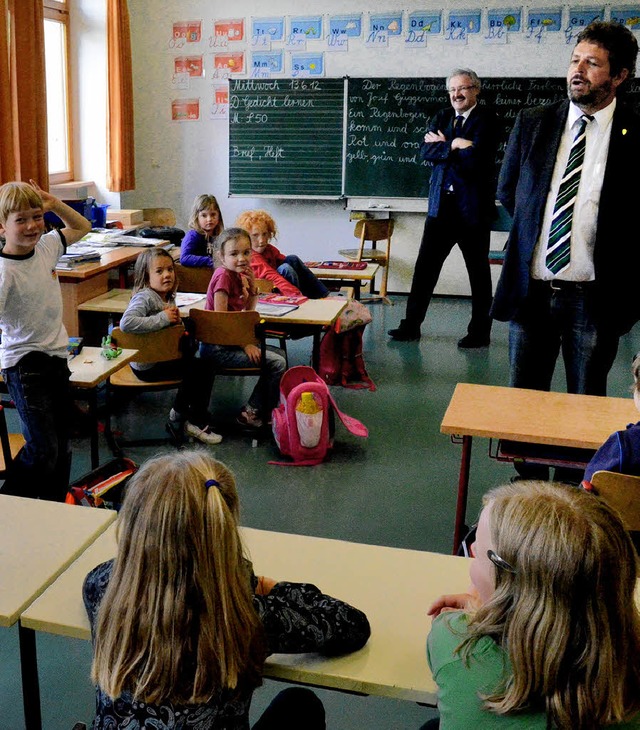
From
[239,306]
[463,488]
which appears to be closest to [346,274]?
[239,306]

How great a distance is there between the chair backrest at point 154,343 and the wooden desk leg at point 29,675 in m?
2.09

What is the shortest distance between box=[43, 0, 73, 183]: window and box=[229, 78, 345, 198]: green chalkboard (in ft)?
4.72

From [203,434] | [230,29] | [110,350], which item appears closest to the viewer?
[110,350]

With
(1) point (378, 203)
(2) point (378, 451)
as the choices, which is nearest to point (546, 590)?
(2) point (378, 451)

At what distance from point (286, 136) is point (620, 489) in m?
6.08

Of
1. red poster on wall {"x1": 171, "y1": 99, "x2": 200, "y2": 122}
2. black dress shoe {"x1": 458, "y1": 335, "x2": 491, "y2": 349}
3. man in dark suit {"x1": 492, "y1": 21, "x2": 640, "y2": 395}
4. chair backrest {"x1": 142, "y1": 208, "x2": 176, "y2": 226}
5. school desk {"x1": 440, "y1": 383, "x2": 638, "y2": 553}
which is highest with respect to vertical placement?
red poster on wall {"x1": 171, "y1": 99, "x2": 200, "y2": 122}

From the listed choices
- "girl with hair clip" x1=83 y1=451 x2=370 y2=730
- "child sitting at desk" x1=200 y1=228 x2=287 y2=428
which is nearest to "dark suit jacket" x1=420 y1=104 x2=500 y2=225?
"child sitting at desk" x1=200 y1=228 x2=287 y2=428

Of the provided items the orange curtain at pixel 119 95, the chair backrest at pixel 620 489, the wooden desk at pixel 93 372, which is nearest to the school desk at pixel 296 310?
the wooden desk at pixel 93 372

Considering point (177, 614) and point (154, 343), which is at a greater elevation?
point (177, 614)

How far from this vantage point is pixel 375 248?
7523 millimetres

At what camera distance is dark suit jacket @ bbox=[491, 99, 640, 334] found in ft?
8.89

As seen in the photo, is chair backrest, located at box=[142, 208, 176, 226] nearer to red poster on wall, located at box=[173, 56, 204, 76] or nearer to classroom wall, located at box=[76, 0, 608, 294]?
classroom wall, located at box=[76, 0, 608, 294]

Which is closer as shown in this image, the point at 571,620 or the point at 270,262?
the point at 571,620

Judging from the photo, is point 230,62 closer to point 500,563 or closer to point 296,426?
point 296,426
